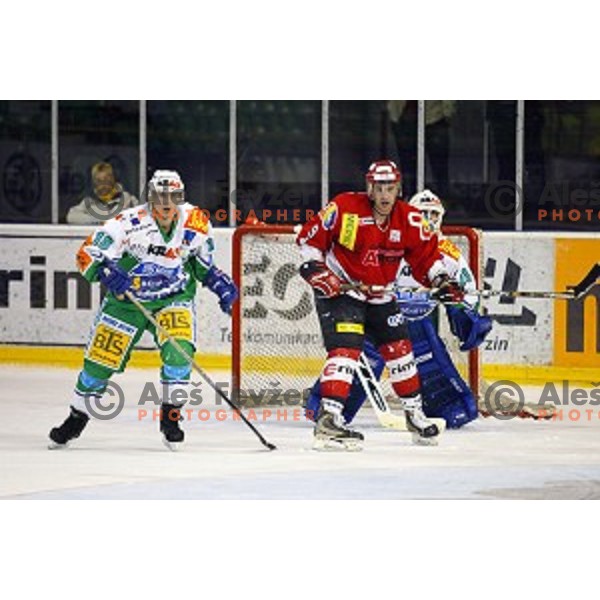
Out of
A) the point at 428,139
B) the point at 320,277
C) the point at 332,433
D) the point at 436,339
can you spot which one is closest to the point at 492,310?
the point at 428,139

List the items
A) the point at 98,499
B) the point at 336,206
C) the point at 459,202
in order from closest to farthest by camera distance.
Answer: the point at 98,499, the point at 336,206, the point at 459,202

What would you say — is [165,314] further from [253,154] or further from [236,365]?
[253,154]

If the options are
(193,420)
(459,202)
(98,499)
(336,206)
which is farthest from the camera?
(459,202)

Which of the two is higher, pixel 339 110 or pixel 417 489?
pixel 339 110

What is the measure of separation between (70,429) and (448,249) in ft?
4.67

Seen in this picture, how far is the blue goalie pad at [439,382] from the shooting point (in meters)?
9.32

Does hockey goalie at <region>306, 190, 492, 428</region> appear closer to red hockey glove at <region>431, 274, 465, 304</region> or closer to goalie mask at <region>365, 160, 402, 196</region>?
red hockey glove at <region>431, 274, 465, 304</region>

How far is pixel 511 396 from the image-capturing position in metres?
10.2

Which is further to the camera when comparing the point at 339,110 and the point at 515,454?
the point at 339,110

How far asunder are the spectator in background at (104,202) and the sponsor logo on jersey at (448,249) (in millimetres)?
2362

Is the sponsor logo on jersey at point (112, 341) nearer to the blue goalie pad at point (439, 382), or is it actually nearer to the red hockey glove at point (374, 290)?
the red hockey glove at point (374, 290)

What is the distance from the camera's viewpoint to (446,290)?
8844 millimetres

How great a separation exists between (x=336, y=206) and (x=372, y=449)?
0.84 metres

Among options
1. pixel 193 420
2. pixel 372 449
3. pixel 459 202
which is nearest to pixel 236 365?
pixel 193 420
